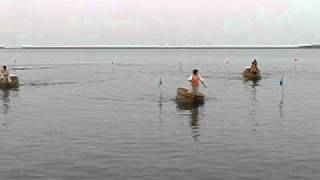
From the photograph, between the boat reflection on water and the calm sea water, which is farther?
the boat reflection on water

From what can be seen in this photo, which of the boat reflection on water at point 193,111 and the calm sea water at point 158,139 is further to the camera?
the boat reflection on water at point 193,111

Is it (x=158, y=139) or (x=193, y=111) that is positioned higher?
(x=193, y=111)

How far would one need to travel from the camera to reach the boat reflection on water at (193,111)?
25.5 meters

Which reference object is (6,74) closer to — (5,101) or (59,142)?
(5,101)

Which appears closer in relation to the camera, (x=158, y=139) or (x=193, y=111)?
(x=158, y=139)

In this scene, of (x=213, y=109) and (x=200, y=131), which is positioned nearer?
(x=200, y=131)

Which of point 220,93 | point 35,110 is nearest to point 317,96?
point 220,93

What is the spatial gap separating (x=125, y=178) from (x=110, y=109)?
59.2 ft

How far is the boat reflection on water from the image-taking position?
1004 inches

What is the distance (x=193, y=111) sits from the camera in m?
33.1

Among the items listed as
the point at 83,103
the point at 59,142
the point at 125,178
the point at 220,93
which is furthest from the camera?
the point at 220,93

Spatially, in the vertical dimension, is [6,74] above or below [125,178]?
above

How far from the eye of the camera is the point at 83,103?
38.4 meters

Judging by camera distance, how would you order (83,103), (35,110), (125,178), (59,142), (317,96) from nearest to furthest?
(125,178) < (59,142) < (35,110) < (83,103) < (317,96)
